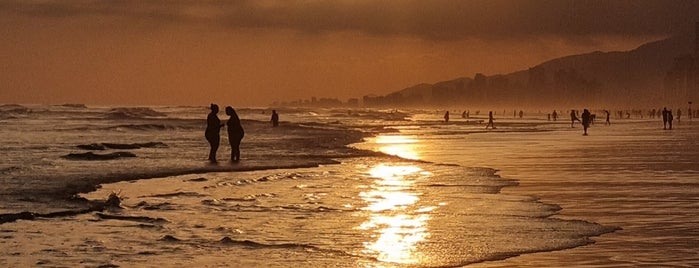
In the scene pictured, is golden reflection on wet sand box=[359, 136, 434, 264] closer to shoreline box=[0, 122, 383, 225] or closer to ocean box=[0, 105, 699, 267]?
ocean box=[0, 105, 699, 267]

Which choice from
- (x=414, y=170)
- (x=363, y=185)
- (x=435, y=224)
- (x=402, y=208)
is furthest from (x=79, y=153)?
(x=435, y=224)

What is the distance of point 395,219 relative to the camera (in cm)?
1437

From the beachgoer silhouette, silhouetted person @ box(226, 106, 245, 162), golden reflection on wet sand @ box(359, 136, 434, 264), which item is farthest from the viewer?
silhouetted person @ box(226, 106, 245, 162)

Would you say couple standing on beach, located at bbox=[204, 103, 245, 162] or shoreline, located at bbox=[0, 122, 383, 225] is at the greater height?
couple standing on beach, located at bbox=[204, 103, 245, 162]

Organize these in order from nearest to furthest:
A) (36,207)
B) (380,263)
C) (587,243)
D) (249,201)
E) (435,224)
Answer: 1. (380,263)
2. (587,243)
3. (435,224)
4. (36,207)
5. (249,201)

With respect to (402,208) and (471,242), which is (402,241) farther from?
(402,208)

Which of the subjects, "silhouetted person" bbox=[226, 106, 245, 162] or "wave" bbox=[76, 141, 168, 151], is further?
"wave" bbox=[76, 141, 168, 151]

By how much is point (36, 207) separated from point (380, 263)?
7686 millimetres

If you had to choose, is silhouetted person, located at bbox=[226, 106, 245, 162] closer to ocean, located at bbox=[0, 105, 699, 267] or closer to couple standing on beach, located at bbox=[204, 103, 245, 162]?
couple standing on beach, located at bbox=[204, 103, 245, 162]

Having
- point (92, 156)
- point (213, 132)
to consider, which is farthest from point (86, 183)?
point (92, 156)

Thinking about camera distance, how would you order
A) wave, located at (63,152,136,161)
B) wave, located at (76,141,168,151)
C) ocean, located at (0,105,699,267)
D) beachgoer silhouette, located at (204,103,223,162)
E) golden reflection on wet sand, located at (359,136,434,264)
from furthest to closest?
wave, located at (76,141,168,151), wave, located at (63,152,136,161), beachgoer silhouette, located at (204,103,223,162), golden reflection on wet sand, located at (359,136,434,264), ocean, located at (0,105,699,267)

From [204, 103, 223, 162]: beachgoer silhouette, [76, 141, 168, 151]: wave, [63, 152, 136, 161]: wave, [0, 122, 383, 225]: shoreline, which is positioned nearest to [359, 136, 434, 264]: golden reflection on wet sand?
[0, 122, 383, 225]: shoreline

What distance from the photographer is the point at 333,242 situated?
1205 cm

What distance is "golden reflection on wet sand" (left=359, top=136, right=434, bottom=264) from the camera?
37.0ft
